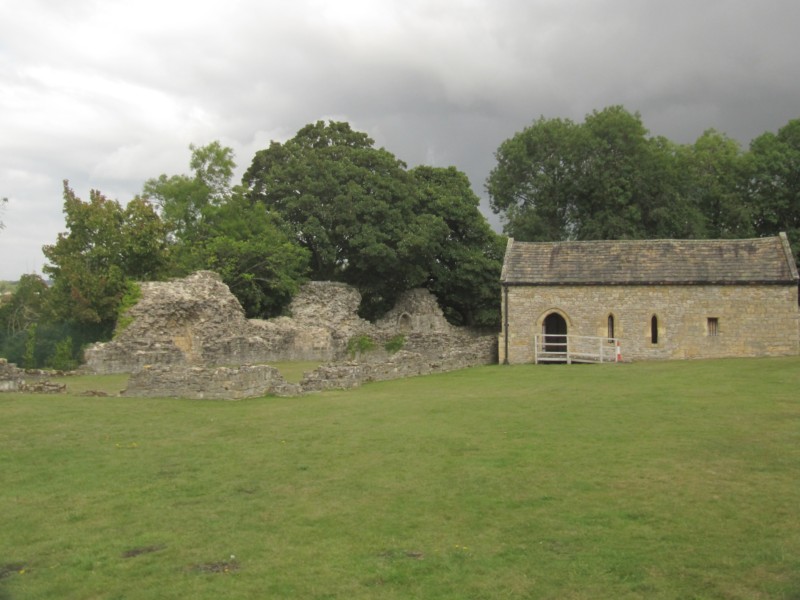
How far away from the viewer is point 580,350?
27500mm

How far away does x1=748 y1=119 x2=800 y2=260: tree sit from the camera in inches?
1662

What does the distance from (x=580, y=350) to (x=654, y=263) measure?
15.2ft

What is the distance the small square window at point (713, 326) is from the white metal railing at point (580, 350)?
3.46 metres

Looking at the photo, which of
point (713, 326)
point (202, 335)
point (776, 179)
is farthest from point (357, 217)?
point (776, 179)

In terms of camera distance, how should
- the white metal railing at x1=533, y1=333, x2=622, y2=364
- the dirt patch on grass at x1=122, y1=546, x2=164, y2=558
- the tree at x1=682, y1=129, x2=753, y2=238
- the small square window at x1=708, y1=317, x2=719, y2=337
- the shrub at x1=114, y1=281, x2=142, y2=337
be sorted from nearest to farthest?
1. the dirt patch on grass at x1=122, y1=546, x2=164, y2=558
2. the shrub at x1=114, y1=281, x2=142, y2=337
3. the white metal railing at x1=533, y1=333, x2=622, y2=364
4. the small square window at x1=708, y1=317, x2=719, y2=337
5. the tree at x1=682, y1=129, x2=753, y2=238

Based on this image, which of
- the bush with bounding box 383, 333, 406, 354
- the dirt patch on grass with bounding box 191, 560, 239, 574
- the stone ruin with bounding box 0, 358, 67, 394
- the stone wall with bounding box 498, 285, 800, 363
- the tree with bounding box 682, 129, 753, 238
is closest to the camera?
the dirt patch on grass with bounding box 191, 560, 239, 574

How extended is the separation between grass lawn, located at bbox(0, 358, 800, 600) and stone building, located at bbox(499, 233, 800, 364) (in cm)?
1267

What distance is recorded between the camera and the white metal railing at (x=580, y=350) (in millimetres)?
26594

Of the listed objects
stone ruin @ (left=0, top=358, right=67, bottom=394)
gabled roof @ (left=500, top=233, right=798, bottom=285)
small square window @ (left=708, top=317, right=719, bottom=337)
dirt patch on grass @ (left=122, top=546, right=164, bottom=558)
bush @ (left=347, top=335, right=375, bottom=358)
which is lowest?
dirt patch on grass @ (left=122, top=546, right=164, bottom=558)

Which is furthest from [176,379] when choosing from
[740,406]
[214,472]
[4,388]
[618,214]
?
[618,214]

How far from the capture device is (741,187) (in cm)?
4478

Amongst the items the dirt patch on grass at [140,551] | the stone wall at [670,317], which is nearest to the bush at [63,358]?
the stone wall at [670,317]

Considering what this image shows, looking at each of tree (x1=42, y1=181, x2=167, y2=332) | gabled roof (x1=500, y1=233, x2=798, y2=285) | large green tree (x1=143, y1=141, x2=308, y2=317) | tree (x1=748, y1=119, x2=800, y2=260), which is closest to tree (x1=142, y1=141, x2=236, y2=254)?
large green tree (x1=143, y1=141, x2=308, y2=317)

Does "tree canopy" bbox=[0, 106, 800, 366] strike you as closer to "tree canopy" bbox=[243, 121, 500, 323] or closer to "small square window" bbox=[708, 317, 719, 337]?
"tree canopy" bbox=[243, 121, 500, 323]
